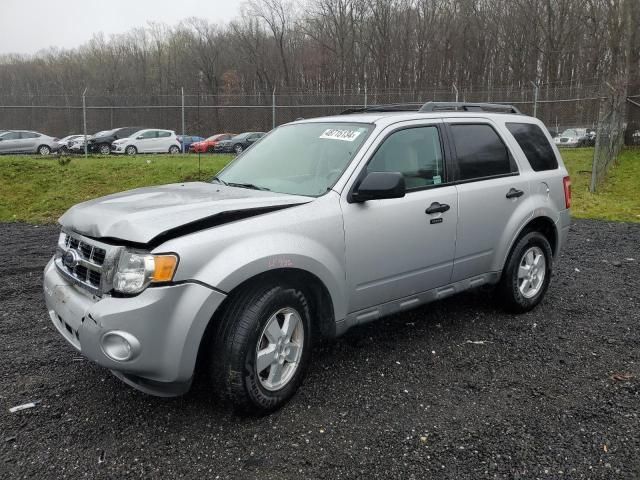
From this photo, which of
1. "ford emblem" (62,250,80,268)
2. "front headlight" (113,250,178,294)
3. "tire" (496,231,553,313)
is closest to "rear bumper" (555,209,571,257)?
"tire" (496,231,553,313)

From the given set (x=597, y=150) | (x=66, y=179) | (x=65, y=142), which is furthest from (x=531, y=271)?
(x=65, y=142)

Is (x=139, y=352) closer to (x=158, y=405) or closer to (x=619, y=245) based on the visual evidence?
(x=158, y=405)

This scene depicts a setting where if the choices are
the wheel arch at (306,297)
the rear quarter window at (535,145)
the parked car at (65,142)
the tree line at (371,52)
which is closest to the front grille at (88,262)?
the wheel arch at (306,297)

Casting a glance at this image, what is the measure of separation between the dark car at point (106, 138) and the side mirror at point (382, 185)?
24433 millimetres

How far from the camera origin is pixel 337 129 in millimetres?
4102

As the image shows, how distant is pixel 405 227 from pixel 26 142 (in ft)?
85.7

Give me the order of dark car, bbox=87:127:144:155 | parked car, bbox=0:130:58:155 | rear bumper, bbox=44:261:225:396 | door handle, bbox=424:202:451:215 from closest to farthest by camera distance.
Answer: rear bumper, bbox=44:261:225:396 < door handle, bbox=424:202:451:215 < parked car, bbox=0:130:58:155 < dark car, bbox=87:127:144:155

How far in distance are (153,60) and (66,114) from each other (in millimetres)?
39922

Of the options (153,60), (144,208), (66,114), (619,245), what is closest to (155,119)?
(66,114)

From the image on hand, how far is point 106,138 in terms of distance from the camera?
86.7 ft

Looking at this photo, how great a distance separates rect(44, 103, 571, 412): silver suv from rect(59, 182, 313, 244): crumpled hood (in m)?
0.01

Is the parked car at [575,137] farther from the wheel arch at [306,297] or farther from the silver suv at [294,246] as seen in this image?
the wheel arch at [306,297]

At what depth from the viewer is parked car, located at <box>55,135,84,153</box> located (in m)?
25.4

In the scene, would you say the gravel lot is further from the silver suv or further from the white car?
the white car
